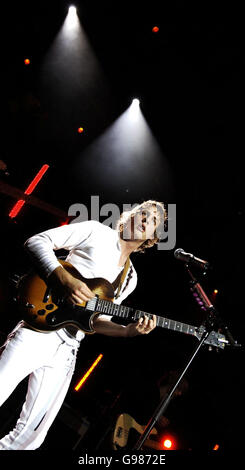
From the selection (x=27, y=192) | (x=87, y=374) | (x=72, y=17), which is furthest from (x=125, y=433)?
(x=72, y=17)

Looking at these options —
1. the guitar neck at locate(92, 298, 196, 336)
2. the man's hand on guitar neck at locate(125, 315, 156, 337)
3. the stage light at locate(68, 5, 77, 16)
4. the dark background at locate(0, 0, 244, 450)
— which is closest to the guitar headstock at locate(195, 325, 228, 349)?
the guitar neck at locate(92, 298, 196, 336)

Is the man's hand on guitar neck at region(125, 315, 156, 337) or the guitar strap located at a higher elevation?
the guitar strap

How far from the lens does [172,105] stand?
6.85 metres

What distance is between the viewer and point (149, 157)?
753cm

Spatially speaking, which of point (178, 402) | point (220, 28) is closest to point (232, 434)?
point (178, 402)

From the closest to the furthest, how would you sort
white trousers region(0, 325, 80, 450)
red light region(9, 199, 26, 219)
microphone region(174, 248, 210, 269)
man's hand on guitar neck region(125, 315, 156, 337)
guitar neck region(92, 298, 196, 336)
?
white trousers region(0, 325, 80, 450) < guitar neck region(92, 298, 196, 336) < man's hand on guitar neck region(125, 315, 156, 337) < microphone region(174, 248, 210, 269) < red light region(9, 199, 26, 219)

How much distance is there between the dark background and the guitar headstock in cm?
316

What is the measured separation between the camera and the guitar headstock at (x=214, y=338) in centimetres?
284

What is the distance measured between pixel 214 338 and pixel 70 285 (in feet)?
5.18

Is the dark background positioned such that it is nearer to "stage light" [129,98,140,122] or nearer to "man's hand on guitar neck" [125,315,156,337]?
"stage light" [129,98,140,122]

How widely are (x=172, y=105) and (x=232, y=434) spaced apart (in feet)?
21.7

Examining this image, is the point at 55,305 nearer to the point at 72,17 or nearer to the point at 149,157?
the point at 149,157

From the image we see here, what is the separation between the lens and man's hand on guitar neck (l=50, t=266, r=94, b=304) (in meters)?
2.23
